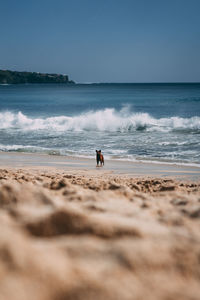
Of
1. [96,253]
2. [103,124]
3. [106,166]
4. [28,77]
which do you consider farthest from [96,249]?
[28,77]

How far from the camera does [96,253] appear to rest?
5.08 ft

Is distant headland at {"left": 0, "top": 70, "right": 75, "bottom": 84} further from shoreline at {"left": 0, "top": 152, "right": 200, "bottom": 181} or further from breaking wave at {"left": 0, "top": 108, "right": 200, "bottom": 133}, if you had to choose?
shoreline at {"left": 0, "top": 152, "right": 200, "bottom": 181}

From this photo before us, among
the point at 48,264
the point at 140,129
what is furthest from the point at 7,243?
the point at 140,129

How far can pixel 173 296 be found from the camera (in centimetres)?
130

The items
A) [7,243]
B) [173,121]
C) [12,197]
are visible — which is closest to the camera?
[7,243]

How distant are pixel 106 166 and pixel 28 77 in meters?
156

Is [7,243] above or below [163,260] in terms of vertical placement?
above

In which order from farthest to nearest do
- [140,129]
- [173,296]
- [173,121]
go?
[173,121]
[140,129]
[173,296]

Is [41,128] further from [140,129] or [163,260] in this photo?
[163,260]

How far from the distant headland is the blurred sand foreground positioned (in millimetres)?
157832

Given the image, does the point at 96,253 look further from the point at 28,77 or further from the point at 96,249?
the point at 28,77

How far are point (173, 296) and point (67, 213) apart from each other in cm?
91

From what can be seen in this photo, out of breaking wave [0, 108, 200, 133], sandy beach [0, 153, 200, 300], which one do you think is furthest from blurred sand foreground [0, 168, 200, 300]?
breaking wave [0, 108, 200, 133]

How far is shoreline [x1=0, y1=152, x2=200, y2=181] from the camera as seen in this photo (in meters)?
8.12
